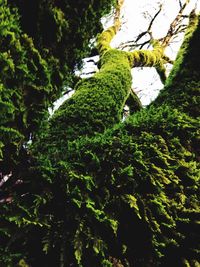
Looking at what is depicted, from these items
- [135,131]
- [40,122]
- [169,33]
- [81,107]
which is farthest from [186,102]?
[169,33]

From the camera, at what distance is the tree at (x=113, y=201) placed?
8.64ft

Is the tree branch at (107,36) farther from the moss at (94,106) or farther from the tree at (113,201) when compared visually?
the tree at (113,201)

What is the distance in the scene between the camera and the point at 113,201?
3.04 meters

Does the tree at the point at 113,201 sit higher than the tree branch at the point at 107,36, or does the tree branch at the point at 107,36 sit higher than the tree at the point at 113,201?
the tree branch at the point at 107,36

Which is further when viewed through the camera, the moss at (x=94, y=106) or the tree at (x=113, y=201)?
the moss at (x=94, y=106)

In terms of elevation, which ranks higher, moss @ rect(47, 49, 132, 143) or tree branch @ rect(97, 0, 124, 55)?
tree branch @ rect(97, 0, 124, 55)

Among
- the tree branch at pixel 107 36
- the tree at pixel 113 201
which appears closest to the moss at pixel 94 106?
the tree at pixel 113 201

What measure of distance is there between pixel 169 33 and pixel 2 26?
14042 mm

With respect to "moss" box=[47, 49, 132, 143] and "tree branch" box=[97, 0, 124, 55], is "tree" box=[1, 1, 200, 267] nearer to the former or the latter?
"moss" box=[47, 49, 132, 143]

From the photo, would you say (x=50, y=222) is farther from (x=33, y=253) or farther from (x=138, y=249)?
(x=138, y=249)

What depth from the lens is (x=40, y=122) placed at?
8.55 ft

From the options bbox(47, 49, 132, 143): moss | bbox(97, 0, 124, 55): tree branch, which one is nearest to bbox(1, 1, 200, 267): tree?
bbox(47, 49, 132, 143): moss

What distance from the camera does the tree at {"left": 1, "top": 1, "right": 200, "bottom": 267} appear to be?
8.64ft

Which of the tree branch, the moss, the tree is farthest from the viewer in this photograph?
the tree branch
